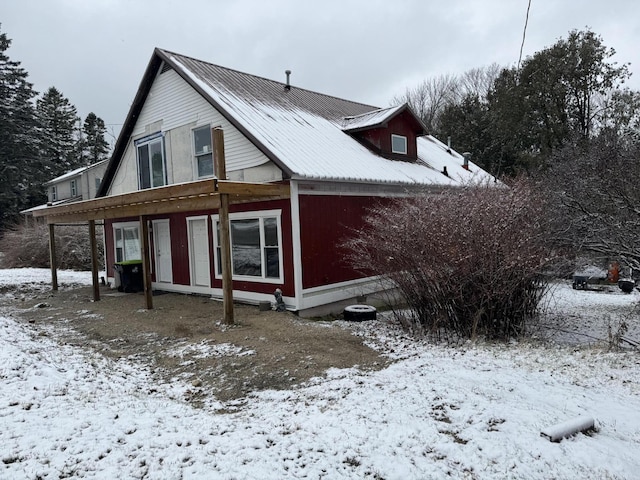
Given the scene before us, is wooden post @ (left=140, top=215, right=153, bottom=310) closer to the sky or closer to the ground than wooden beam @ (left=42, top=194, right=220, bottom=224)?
closer to the ground

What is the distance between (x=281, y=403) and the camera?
4523mm

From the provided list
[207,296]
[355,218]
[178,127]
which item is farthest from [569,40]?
[207,296]

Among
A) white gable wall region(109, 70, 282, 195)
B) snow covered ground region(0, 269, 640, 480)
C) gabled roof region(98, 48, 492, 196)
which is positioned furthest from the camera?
white gable wall region(109, 70, 282, 195)

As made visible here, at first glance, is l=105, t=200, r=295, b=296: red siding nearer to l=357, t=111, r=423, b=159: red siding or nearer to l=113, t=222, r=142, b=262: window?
l=113, t=222, r=142, b=262: window

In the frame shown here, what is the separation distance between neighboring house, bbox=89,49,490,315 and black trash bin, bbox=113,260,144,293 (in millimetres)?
512

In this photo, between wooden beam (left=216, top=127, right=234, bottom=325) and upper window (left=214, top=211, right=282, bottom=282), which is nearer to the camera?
wooden beam (left=216, top=127, right=234, bottom=325)

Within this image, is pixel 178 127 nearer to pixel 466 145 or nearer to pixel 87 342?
pixel 87 342

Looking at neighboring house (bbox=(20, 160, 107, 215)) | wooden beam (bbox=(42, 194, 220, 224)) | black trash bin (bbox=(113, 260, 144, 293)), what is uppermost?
neighboring house (bbox=(20, 160, 107, 215))

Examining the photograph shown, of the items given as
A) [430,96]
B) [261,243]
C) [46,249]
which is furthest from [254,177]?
[430,96]

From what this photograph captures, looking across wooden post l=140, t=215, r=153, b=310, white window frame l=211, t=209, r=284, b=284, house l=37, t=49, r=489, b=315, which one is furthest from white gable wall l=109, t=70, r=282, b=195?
wooden post l=140, t=215, r=153, b=310

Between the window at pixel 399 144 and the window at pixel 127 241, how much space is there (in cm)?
831

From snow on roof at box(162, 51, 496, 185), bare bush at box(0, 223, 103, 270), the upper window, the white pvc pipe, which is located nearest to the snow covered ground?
the white pvc pipe

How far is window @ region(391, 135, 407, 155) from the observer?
13.5 m

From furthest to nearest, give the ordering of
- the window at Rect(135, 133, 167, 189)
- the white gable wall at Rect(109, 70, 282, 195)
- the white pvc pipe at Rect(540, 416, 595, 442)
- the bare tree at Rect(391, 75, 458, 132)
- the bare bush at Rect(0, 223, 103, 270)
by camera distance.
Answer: the bare tree at Rect(391, 75, 458, 132)
the bare bush at Rect(0, 223, 103, 270)
the window at Rect(135, 133, 167, 189)
the white gable wall at Rect(109, 70, 282, 195)
the white pvc pipe at Rect(540, 416, 595, 442)
